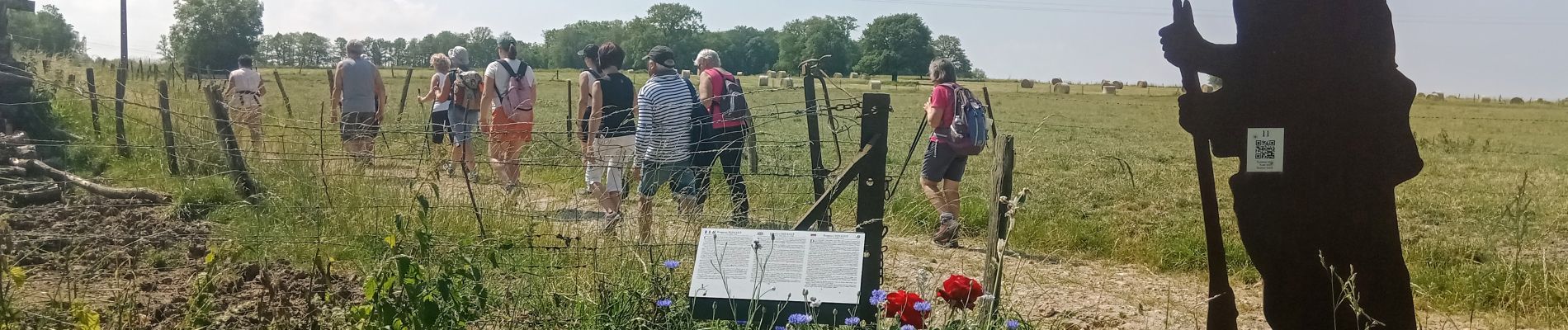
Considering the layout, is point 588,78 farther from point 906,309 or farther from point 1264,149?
point 1264,149

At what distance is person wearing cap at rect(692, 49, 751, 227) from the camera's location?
472 cm

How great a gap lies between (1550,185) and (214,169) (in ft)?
45.5

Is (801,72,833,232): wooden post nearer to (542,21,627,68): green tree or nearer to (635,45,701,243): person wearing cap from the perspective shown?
(635,45,701,243): person wearing cap

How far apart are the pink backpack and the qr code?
226 inches

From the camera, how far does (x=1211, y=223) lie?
3467 mm

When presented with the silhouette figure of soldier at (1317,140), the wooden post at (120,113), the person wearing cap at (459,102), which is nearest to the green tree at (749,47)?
the wooden post at (120,113)

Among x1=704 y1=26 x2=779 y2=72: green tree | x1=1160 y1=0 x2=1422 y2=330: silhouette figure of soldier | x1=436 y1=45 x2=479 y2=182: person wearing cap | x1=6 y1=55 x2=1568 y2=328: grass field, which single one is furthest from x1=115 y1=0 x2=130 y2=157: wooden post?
x1=704 y1=26 x2=779 y2=72: green tree

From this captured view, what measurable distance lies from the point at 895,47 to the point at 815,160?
85122 millimetres

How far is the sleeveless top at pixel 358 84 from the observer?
931 centimetres

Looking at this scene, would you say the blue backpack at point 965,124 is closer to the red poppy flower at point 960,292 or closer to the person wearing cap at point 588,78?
the person wearing cap at point 588,78

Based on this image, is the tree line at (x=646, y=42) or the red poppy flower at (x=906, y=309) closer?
the red poppy flower at (x=906, y=309)

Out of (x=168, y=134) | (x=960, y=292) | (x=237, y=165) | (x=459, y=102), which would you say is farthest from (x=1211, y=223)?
(x=168, y=134)

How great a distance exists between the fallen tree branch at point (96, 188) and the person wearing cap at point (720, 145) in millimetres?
3624

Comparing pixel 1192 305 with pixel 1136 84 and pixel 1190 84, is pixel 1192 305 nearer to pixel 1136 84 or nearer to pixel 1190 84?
pixel 1190 84
